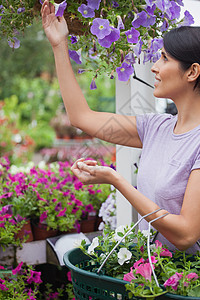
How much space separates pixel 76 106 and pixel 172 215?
1.64ft

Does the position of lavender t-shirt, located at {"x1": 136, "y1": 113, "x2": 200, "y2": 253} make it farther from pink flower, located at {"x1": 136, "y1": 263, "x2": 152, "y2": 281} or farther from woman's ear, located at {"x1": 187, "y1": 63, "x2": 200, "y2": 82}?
pink flower, located at {"x1": 136, "y1": 263, "x2": 152, "y2": 281}

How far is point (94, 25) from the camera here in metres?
0.98

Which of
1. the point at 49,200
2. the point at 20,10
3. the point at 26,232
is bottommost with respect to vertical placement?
the point at 26,232

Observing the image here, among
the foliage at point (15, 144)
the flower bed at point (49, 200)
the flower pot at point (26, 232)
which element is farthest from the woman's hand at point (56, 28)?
the foliage at point (15, 144)

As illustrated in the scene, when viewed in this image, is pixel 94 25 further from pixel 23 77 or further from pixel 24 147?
pixel 23 77

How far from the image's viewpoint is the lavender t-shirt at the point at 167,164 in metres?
1.00

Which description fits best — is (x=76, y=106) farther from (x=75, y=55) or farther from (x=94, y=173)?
(x=94, y=173)

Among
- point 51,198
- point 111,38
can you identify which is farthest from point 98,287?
point 51,198

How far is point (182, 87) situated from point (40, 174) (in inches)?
55.4

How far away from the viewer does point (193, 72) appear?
106 cm

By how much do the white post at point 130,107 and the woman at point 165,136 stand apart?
37 cm

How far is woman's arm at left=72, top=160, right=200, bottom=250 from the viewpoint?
888mm

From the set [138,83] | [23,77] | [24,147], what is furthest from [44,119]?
[138,83]

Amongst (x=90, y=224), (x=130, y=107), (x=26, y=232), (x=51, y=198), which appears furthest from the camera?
(x=90, y=224)
